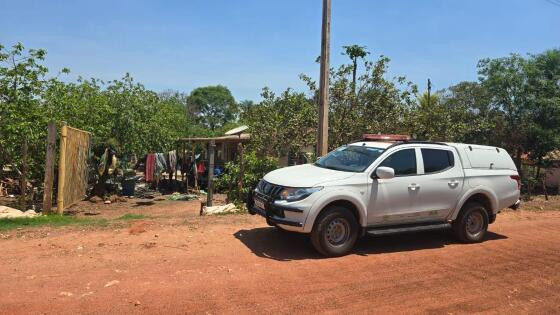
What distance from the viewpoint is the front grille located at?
7.22m

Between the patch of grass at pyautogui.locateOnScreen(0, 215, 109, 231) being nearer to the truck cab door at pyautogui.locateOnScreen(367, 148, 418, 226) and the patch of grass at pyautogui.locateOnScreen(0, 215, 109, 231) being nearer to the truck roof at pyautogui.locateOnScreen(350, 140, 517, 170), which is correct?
the truck cab door at pyautogui.locateOnScreen(367, 148, 418, 226)

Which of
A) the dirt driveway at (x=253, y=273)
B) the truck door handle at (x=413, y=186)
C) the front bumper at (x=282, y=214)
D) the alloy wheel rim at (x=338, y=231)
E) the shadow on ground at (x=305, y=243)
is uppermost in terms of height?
the truck door handle at (x=413, y=186)

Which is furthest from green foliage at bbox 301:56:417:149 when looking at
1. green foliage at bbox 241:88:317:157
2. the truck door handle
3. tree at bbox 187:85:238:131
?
tree at bbox 187:85:238:131

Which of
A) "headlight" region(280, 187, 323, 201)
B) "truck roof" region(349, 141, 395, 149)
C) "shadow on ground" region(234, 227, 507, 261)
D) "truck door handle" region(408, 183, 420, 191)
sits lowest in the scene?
"shadow on ground" region(234, 227, 507, 261)

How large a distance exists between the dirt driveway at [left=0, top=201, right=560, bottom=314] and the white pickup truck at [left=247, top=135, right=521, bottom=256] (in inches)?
18.3

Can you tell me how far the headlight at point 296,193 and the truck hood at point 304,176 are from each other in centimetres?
6

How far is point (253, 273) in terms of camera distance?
630 cm

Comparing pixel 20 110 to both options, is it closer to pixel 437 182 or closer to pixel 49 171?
pixel 49 171

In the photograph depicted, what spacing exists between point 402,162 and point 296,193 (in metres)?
2.03

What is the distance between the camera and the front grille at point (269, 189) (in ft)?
23.7

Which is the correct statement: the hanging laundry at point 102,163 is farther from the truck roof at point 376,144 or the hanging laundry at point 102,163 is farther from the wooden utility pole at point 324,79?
the truck roof at point 376,144

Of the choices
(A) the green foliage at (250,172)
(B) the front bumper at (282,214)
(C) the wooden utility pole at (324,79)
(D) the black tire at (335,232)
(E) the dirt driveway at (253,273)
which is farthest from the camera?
(A) the green foliage at (250,172)

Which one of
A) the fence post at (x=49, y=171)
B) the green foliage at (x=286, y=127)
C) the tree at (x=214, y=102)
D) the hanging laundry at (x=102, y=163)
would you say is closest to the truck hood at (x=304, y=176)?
the fence post at (x=49, y=171)

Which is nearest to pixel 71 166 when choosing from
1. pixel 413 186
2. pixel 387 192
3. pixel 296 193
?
pixel 296 193
